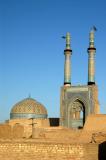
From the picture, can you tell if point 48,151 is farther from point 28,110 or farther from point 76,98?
point 28,110

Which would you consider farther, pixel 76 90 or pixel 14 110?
pixel 14 110

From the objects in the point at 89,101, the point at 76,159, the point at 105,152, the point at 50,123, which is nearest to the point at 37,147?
the point at 76,159

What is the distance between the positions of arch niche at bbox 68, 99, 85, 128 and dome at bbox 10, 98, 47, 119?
492cm

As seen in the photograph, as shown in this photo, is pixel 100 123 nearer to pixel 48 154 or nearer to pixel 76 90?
pixel 76 90

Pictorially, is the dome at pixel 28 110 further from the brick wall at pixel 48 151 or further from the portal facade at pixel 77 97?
the brick wall at pixel 48 151

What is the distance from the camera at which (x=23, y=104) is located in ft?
108

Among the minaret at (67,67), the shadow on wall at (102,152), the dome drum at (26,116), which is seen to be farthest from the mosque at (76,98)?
the shadow on wall at (102,152)

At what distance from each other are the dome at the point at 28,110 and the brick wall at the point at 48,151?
20.2 meters

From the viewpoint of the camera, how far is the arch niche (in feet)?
91.5

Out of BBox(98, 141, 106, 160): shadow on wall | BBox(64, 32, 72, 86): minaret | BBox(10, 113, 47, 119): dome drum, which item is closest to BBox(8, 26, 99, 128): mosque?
BBox(64, 32, 72, 86): minaret

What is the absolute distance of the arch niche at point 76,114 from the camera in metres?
27.9

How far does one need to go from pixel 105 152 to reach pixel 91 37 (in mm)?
17108

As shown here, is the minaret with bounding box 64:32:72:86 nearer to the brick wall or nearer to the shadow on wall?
the shadow on wall

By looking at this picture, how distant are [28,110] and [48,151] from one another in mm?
20544
